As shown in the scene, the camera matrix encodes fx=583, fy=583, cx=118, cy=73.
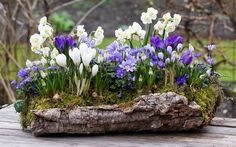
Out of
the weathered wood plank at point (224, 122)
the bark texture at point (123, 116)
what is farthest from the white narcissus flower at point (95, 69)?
the weathered wood plank at point (224, 122)

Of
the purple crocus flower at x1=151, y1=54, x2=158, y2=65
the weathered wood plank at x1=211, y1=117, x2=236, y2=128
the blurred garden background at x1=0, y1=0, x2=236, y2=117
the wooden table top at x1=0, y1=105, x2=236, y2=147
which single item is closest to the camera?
the wooden table top at x1=0, y1=105, x2=236, y2=147

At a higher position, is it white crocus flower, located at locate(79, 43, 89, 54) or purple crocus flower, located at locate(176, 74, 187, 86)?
white crocus flower, located at locate(79, 43, 89, 54)

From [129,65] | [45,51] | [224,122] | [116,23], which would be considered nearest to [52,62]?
[45,51]

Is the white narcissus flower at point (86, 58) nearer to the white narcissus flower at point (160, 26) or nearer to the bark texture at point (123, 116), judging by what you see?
the bark texture at point (123, 116)

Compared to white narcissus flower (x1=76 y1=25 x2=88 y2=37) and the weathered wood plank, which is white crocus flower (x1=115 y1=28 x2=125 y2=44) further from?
the weathered wood plank

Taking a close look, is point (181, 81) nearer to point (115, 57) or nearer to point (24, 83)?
point (115, 57)

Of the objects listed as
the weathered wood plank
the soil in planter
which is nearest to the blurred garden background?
the weathered wood plank
